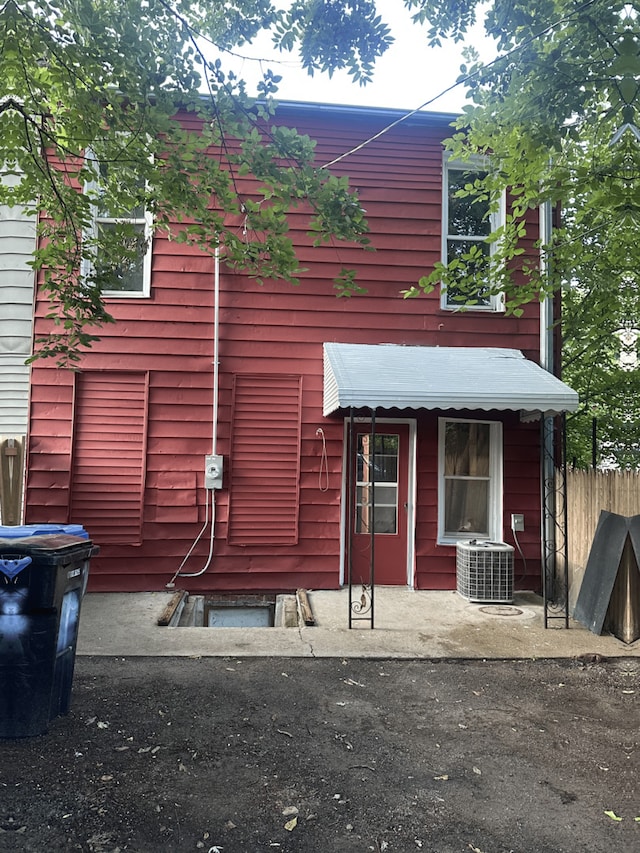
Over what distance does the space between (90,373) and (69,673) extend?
4631mm

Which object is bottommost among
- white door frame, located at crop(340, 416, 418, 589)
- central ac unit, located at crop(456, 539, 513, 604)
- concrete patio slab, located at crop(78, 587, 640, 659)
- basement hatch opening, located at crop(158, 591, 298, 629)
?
basement hatch opening, located at crop(158, 591, 298, 629)

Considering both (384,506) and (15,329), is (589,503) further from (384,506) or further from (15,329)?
(15,329)

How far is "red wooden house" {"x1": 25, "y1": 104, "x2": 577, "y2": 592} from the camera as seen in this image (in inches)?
301

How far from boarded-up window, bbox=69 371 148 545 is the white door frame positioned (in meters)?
2.68

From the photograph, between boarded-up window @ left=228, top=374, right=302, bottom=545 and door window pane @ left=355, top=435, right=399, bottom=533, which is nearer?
boarded-up window @ left=228, top=374, right=302, bottom=545

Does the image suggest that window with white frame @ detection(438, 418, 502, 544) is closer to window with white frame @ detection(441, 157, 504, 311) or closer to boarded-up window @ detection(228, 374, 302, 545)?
window with white frame @ detection(441, 157, 504, 311)

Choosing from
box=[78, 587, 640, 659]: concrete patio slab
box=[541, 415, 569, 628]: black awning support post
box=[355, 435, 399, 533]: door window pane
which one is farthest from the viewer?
box=[355, 435, 399, 533]: door window pane

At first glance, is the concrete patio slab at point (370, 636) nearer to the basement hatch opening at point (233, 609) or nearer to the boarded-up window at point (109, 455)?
the basement hatch opening at point (233, 609)

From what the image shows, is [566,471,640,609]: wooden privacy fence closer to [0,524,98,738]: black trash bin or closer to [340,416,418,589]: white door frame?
[340,416,418,589]: white door frame

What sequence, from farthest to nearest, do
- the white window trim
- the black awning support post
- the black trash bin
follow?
the white window trim, the black awning support post, the black trash bin

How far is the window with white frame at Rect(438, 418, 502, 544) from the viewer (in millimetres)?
8102

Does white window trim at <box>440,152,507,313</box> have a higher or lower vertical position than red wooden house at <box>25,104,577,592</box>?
higher

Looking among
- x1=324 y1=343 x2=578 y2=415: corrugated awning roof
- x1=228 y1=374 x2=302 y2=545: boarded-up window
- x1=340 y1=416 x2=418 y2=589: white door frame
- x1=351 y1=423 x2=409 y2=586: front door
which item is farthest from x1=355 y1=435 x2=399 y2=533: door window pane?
x1=324 y1=343 x2=578 y2=415: corrugated awning roof

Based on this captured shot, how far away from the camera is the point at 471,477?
8.15 meters
